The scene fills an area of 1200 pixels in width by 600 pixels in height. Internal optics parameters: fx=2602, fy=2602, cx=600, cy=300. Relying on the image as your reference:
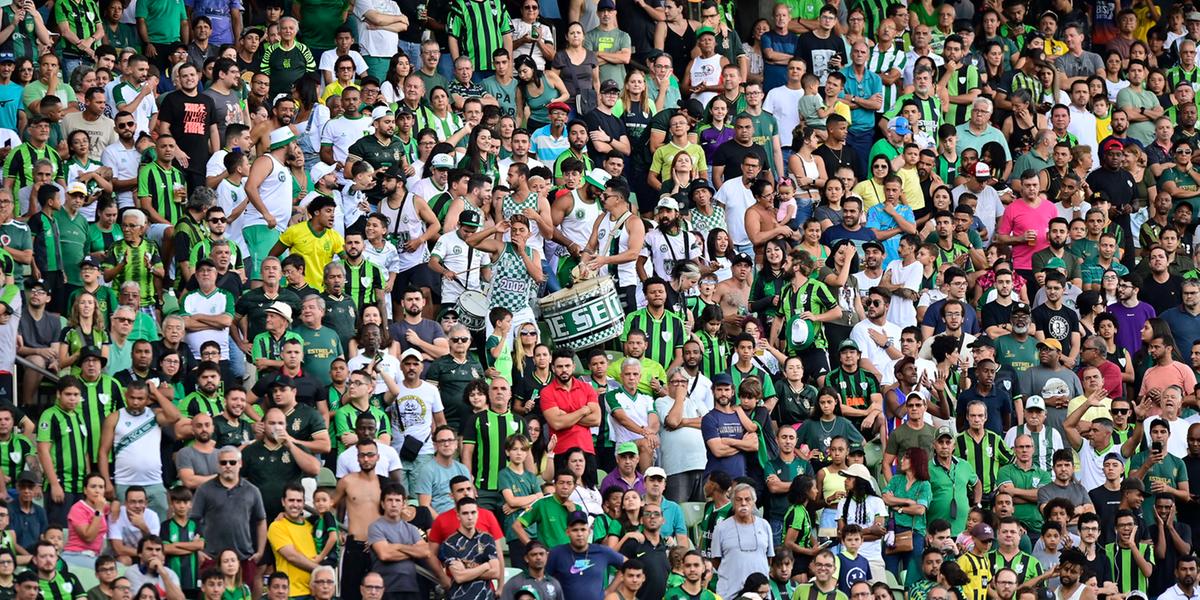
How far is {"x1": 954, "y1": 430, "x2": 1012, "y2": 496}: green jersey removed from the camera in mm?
19953

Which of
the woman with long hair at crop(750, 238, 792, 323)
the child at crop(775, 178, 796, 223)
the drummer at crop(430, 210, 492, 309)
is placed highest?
the drummer at crop(430, 210, 492, 309)

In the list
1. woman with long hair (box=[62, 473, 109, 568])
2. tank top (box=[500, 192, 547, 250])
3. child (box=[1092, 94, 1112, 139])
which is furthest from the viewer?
child (box=[1092, 94, 1112, 139])

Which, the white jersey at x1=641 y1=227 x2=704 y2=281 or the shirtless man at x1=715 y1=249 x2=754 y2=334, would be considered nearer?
the shirtless man at x1=715 y1=249 x2=754 y2=334

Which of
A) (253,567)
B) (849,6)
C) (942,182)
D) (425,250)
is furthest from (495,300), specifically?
(849,6)

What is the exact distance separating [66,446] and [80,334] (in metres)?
1.05

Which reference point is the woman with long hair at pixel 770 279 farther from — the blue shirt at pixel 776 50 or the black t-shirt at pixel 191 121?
the black t-shirt at pixel 191 121

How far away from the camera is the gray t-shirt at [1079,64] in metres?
25.8

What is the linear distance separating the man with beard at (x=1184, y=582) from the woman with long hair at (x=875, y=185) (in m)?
4.72

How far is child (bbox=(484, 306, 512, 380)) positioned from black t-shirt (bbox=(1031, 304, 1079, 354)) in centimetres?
486

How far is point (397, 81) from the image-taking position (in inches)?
891

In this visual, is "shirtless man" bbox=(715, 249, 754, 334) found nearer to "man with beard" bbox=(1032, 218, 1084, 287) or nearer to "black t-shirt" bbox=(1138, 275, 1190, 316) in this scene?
"man with beard" bbox=(1032, 218, 1084, 287)

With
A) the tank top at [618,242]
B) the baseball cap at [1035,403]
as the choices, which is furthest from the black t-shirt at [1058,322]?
the tank top at [618,242]

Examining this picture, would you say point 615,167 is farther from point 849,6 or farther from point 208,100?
point 849,6

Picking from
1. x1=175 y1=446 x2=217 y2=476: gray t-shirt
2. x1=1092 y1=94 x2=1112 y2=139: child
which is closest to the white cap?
x1=175 y1=446 x2=217 y2=476: gray t-shirt
